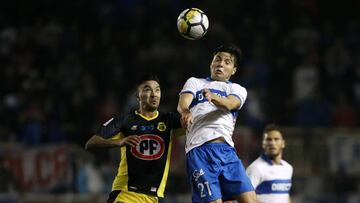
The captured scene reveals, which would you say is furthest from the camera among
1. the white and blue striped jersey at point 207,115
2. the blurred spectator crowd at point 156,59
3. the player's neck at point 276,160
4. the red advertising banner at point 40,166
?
the blurred spectator crowd at point 156,59

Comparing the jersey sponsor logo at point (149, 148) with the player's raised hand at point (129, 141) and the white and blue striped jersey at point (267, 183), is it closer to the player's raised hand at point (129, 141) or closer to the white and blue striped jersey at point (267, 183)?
the player's raised hand at point (129, 141)

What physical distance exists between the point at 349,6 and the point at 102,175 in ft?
21.9

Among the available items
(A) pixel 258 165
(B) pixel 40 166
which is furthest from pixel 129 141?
(B) pixel 40 166

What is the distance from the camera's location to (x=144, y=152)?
8.04 m

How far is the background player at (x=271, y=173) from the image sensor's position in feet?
30.0

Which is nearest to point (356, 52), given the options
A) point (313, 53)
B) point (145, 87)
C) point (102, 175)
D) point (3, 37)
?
point (313, 53)

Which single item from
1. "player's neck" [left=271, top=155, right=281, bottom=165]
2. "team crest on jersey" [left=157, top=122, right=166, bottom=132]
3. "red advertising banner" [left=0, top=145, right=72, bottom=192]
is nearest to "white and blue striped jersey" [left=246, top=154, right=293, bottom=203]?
"player's neck" [left=271, top=155, right=281, bottom=165]

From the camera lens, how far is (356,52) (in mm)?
16188

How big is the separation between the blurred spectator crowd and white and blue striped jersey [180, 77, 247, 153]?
696cm


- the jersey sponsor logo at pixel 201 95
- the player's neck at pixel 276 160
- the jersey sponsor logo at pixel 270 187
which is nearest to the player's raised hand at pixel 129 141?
the jersey sponsor logo at pixel 201 95

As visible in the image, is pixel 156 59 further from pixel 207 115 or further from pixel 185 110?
pixel 185 110

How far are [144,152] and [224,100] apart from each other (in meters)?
0.93

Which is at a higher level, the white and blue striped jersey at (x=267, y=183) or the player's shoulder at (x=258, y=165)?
the player's shoulder at (x=258, y=165)

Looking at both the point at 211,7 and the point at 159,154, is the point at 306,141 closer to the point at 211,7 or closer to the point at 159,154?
the point at 211,7
